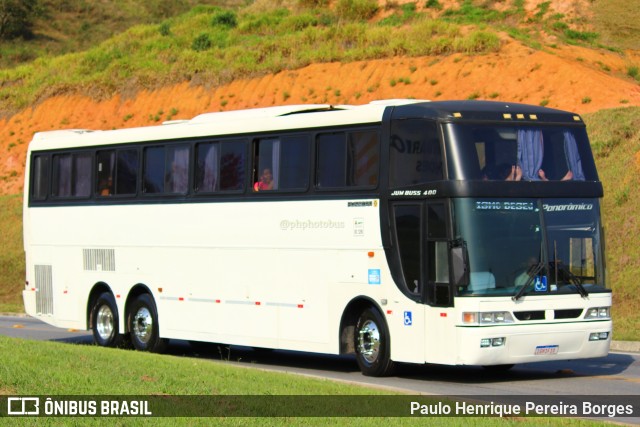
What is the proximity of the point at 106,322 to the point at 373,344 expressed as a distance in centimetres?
728

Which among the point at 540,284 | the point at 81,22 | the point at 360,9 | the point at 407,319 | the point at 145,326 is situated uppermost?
the point at 81,22

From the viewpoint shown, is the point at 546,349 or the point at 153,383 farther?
the point at 546,349

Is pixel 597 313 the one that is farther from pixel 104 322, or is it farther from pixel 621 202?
pixel 621 202

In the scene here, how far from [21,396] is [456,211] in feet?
21.3

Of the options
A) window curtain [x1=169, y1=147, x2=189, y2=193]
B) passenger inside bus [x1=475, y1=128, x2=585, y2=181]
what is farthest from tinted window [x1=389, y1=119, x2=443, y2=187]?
window curtain [x1=169, y1=147, x2=189, y2=193]

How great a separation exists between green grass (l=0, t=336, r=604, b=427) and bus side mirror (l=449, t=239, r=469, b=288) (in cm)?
209

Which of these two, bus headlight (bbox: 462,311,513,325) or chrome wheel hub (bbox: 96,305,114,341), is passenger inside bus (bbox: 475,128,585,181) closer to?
bus headlight (bbox: 462,311,513,325)

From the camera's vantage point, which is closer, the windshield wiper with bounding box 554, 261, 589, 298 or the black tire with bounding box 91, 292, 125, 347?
the windshield wiper with bounding box 554, 261, 589, 298

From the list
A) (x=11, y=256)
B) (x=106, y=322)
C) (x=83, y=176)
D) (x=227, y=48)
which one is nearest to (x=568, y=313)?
(x=106, y=322)

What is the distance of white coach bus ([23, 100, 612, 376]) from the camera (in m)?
15.3

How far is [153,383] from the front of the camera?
12711 millimetres

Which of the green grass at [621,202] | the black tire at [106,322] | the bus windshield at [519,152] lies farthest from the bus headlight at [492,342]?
the black tire at [106,322]

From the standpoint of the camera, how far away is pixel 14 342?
55.5 feet

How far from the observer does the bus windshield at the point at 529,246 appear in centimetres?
1520
